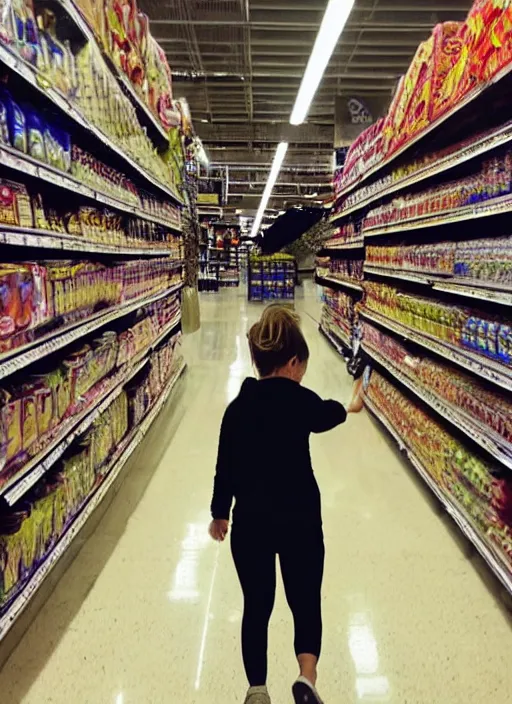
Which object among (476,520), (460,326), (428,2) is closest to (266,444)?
(476,520)

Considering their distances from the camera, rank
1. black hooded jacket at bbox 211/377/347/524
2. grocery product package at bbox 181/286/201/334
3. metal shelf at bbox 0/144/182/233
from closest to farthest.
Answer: black hooded jacket at bbox 211/377/347/524
metal shelf at bbox 0/144/182/233
grocery product package at bbox 181/286/201/334

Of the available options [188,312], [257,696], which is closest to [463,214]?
[257,696]

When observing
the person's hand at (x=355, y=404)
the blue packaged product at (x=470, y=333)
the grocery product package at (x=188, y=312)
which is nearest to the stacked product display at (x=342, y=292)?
the grocery product package at (x=188, y=312)

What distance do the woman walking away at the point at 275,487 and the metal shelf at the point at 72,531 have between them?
0.73m

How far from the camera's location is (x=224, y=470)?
1591mm

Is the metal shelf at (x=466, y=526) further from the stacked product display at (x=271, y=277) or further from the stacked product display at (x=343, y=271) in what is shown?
the stacked product display at (x=271, y=277)

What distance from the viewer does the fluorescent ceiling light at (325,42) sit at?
416 centimetres

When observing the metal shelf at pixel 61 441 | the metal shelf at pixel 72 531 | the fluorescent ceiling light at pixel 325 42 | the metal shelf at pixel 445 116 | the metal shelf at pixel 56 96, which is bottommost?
the metal shelf at pixel 72 531

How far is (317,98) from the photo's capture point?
10.5 m

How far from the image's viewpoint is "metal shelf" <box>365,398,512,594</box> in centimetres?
201

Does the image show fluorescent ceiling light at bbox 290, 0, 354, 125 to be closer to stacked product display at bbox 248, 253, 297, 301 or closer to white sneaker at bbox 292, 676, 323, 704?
white sneaker at bbox 292, 676, 323, 704

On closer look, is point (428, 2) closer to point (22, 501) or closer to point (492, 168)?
point (492, 168)

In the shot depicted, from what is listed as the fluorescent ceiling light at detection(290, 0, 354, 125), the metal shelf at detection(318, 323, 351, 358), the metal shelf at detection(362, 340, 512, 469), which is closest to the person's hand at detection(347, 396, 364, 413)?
the metal shelf at detection(362, 340, 512, 469)

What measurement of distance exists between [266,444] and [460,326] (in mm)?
1700
